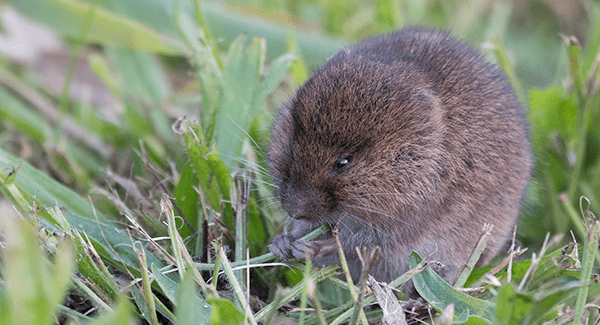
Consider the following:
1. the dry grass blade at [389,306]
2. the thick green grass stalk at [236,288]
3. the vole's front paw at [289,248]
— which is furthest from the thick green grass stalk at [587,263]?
the thick green grass stalk at [236,288]

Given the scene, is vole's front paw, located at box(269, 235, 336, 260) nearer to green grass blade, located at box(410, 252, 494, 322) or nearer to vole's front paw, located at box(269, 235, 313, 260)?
vole's front paw, located at box(269, 235, 313, 260)

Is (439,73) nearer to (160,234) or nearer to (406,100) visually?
(406,100)

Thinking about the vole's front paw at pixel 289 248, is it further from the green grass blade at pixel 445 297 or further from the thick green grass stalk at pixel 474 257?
the thick green grass stalk at pixel 474 257

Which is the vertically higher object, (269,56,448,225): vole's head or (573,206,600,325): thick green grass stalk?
(269,56,448,225): vole's head

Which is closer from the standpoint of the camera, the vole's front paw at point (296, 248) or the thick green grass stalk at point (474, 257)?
the thick green grass stalk at point (474, 257)

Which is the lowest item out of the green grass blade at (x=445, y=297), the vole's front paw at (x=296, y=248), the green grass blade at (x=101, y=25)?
the green grass blade at (x=445, y=297)

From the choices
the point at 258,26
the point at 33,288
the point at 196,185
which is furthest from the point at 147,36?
the point at 33,288

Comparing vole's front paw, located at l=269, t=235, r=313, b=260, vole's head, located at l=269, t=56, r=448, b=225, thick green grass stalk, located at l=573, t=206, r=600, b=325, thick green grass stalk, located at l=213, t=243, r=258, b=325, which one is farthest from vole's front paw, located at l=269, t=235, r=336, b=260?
thick green grass stalk, located at l=573, t=206, r=600, b=325
